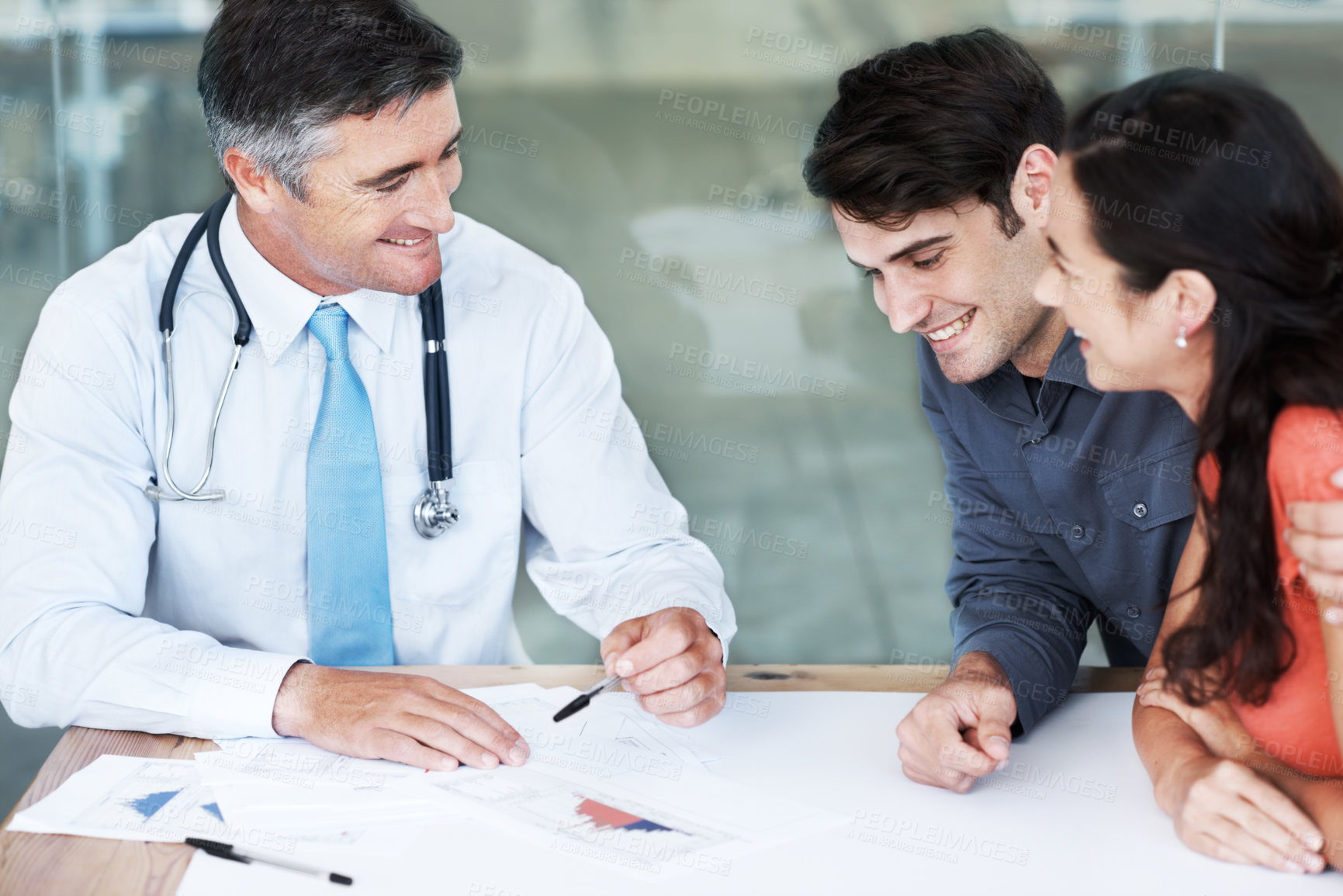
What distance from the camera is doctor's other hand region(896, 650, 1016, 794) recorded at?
1111 mm

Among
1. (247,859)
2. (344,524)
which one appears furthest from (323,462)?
(247,859)

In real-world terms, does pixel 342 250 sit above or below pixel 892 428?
above

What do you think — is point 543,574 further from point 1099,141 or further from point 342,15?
point 1099,141

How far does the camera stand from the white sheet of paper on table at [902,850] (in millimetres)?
954

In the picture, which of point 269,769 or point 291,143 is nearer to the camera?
point 269,769

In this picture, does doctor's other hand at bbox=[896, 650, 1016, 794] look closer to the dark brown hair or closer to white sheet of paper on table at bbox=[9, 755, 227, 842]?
the dark brown hair

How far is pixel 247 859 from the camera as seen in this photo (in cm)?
98

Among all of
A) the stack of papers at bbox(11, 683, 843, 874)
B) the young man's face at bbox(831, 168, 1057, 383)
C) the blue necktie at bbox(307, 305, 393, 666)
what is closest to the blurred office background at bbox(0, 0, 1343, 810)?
the blue necktie at bbox(307, 305, 393, 666)

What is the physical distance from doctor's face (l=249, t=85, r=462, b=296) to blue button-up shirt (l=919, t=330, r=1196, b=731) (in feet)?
2.34

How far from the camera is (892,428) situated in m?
3.32

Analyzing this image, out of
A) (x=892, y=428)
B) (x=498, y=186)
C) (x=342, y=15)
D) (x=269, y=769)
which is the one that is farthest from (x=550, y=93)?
(x=269, y=769)

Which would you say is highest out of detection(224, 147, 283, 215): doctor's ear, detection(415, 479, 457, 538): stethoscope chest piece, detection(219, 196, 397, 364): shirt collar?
detection(224, 147, 283, 215): doctor's ear

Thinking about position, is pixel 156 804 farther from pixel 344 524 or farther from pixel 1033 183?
pixel 1033 183

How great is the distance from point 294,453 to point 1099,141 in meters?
1.09
